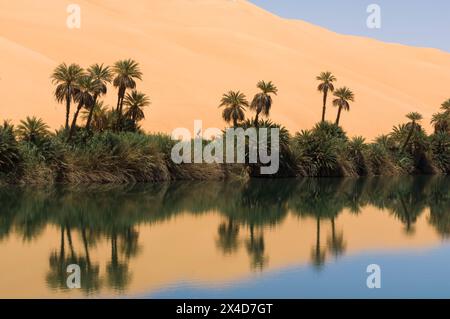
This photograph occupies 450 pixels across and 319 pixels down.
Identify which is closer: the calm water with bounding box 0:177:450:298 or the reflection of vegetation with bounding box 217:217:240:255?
the calm water with bounding box 0:177:450:298

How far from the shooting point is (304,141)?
53.3 meters

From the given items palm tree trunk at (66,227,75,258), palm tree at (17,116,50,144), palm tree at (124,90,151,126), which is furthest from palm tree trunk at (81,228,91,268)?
palm tree at (124,90,151,126)

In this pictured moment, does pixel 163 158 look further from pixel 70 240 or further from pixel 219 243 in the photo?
pixel 70 240

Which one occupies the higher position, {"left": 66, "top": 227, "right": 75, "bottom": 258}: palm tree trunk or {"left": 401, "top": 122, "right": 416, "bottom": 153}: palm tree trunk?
{"left": 401, "top": 122, "right": 416, "bottom": 153}: palm tree trunk

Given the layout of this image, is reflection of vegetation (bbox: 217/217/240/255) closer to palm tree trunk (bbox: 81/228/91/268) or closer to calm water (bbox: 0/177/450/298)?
calm water (bbox: 0/177/450/298)

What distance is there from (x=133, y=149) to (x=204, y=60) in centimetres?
4600

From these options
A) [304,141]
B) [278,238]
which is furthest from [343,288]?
[304,141]

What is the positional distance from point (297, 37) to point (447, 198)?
80844 millimetres

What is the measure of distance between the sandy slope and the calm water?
1137 inches

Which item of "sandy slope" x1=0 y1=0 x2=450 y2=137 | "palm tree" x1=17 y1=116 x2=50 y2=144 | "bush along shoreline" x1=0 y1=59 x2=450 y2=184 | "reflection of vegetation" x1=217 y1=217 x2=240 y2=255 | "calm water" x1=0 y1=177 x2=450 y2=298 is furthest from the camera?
"sandy slope" x1=0 y1=0 x2=450 y2=137

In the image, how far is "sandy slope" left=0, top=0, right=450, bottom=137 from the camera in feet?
226

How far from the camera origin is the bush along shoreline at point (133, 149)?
133ft

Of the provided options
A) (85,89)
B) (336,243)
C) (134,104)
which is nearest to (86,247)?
(336,243)

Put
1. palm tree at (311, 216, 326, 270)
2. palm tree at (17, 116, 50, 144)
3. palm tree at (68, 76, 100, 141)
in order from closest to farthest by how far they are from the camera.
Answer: palm tree at (311, 216, 326, 270) < palm tree at (17, 116, 50, 144) < palm tree at (68, 76, 100, 141)
